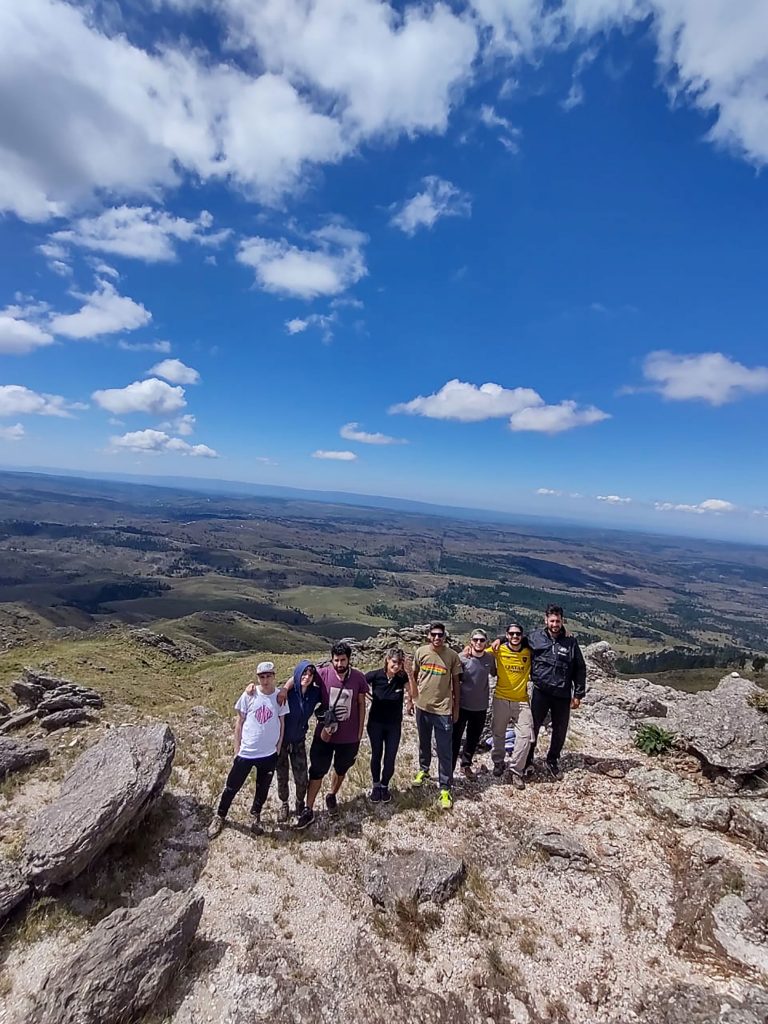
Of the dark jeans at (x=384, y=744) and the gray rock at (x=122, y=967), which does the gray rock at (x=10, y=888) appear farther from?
the dark jeans at (x=384, y=744)

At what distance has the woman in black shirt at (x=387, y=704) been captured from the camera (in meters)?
9.95

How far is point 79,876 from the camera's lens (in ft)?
26.9

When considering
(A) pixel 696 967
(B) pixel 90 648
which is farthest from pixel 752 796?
(B) pixel 90 648

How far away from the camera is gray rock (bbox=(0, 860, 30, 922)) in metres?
7.32

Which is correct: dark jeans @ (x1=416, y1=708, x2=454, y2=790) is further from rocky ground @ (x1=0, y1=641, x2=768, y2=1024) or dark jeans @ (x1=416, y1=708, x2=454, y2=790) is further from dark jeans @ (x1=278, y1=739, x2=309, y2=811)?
dark jeans @ (x1=278, y1=739, x2=309, y2=811)

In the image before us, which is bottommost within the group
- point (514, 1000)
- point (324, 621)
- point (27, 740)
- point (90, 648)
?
point (324, 621)

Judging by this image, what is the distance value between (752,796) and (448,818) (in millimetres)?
6724

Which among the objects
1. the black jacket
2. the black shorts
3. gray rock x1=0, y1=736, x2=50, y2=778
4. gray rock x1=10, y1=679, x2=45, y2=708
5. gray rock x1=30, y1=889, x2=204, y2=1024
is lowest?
gray rock x1=10, y1=679, x2=45, y2=708

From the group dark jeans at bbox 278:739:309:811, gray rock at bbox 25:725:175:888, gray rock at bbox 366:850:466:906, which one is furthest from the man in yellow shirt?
gray rock at bbox 25:725:175:888

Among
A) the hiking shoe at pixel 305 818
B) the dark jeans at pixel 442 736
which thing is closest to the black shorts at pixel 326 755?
the hiking shoe at pixel 305 818

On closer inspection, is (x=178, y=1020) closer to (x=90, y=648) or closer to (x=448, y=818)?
(x=448, y=818)

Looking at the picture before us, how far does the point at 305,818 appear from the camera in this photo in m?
9.98

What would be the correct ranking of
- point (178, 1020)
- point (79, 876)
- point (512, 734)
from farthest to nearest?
point (512, 734), point (79, 876), point (178, 1020)

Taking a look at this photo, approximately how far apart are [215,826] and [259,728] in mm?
2624
